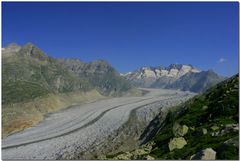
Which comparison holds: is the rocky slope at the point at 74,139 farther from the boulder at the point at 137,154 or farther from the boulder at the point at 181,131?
the boulder at the point at 181,131

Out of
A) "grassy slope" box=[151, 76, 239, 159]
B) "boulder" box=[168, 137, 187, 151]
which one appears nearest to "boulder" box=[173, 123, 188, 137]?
"grassy slope" box=[151, 76, 239, 159]

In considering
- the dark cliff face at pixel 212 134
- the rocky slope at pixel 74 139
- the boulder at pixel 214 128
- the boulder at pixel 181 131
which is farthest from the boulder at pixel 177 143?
the rocky slope at pixel 74 139

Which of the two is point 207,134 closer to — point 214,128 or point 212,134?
point 212,134

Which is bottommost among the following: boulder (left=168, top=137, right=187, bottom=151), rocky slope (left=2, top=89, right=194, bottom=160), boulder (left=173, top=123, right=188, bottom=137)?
rocky slope (left=2, top=89, right=194, bottom=160)

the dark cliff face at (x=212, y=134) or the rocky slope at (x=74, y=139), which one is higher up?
the dark cliff face at (x=212, y=134)

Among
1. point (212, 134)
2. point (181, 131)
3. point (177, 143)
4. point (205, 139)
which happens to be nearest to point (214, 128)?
point (212, 134)

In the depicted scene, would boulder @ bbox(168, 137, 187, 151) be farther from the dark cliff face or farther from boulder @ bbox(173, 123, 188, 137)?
boulder @ bbox(173, 123, 188, 137)

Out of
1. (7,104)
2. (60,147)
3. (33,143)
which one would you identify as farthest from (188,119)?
(7,104)

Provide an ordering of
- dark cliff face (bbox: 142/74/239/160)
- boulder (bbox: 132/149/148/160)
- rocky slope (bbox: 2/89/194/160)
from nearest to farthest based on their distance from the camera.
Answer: dark cliff face (bbox: 142/74/239/160)
boulder (bbox: 132/149/148/160)
rocky slope (bbox: 2/89/194/160)

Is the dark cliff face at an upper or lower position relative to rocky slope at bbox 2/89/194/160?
upper

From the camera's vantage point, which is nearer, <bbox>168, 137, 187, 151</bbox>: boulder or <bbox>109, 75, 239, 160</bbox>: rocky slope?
<bbox>109, 75, 239, 160</bbox>: rocky slope

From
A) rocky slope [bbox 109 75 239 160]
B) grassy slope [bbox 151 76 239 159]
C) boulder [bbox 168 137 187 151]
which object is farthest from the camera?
boulder [bbox 168 137 187 151]

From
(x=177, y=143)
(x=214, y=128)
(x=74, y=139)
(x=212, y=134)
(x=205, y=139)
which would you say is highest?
(x=214, y=128)
